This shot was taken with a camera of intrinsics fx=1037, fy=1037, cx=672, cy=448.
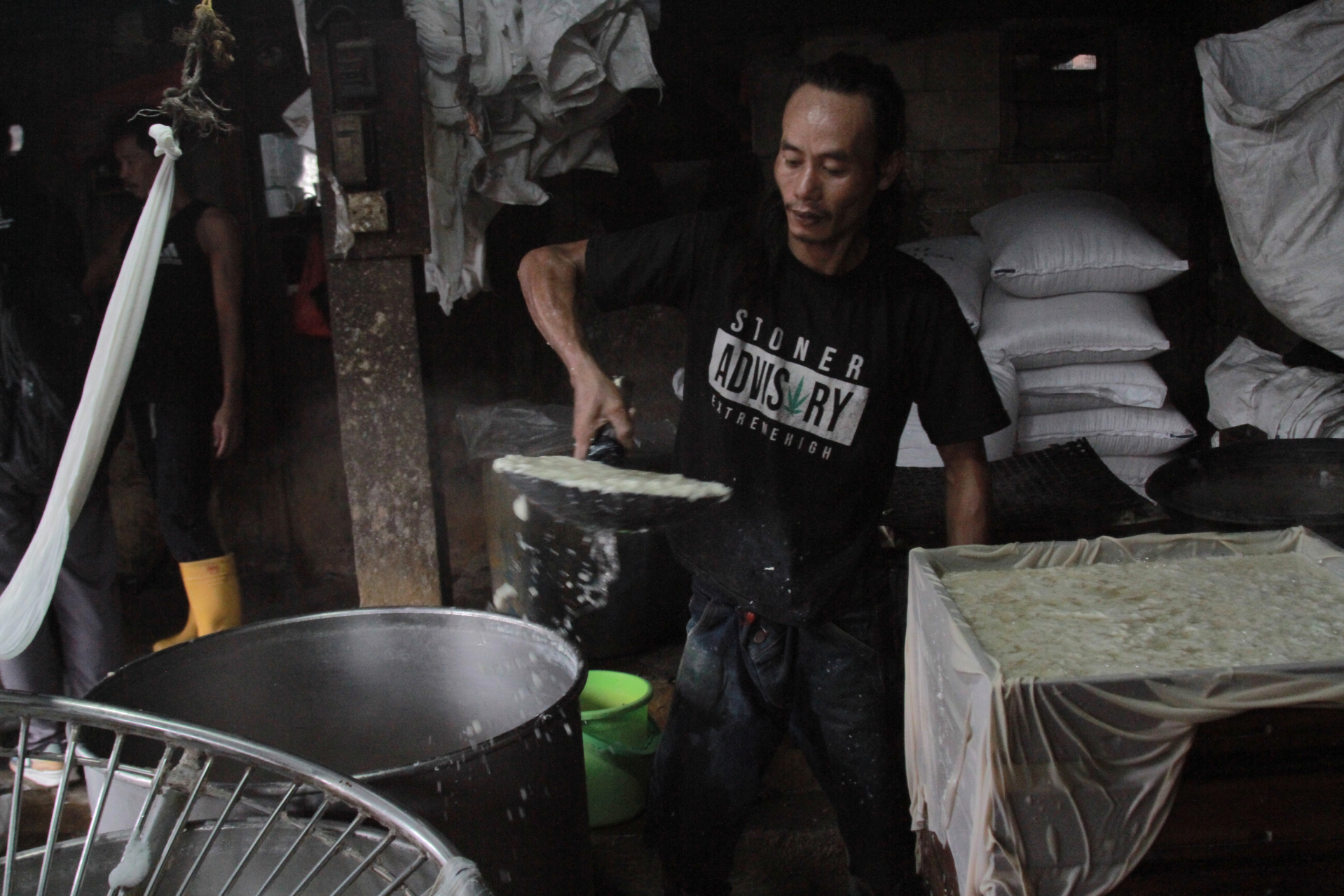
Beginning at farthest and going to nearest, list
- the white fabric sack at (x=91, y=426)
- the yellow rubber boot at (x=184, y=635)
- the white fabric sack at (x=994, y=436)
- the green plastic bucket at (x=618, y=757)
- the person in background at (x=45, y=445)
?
the yellow rubber boot at (x=184, y=635)
the white fabric sack at (x=994, y=436)
the person in background at (x=45, y=445)
the green plastic bucket at (x=618, y=757)
the white fabric sack at (x=91, y=426)

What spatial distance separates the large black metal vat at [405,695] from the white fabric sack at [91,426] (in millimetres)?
439

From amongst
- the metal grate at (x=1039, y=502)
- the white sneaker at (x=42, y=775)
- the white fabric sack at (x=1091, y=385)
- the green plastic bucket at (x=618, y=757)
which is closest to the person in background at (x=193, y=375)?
the white sneaker at (x=42, y=775)

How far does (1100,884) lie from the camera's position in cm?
163

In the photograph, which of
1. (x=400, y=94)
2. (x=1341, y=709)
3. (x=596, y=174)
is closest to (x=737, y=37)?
(x=596, y=174)

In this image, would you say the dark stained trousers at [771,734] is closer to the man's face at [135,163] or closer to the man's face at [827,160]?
the man's face at [827,160]

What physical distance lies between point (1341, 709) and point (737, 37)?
4385 mm

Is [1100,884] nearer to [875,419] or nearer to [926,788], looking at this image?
[926,788]

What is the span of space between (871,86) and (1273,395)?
2.41 m

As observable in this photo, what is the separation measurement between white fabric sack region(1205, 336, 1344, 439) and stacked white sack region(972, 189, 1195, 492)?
0.85ft

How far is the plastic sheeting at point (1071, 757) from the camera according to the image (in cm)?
151

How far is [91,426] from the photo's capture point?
193cm

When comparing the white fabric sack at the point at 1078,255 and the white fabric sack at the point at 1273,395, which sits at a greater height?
the white fabric sack at the point at 1078,255

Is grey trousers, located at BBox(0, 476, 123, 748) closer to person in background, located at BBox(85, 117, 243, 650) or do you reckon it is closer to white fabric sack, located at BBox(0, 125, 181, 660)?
person in background, located at BBox(85, 117, 243, 650)

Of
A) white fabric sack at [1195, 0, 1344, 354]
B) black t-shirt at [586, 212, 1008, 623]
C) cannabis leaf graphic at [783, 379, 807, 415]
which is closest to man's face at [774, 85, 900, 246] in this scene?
black t-shirt at [586, 212, 1008, 623]
